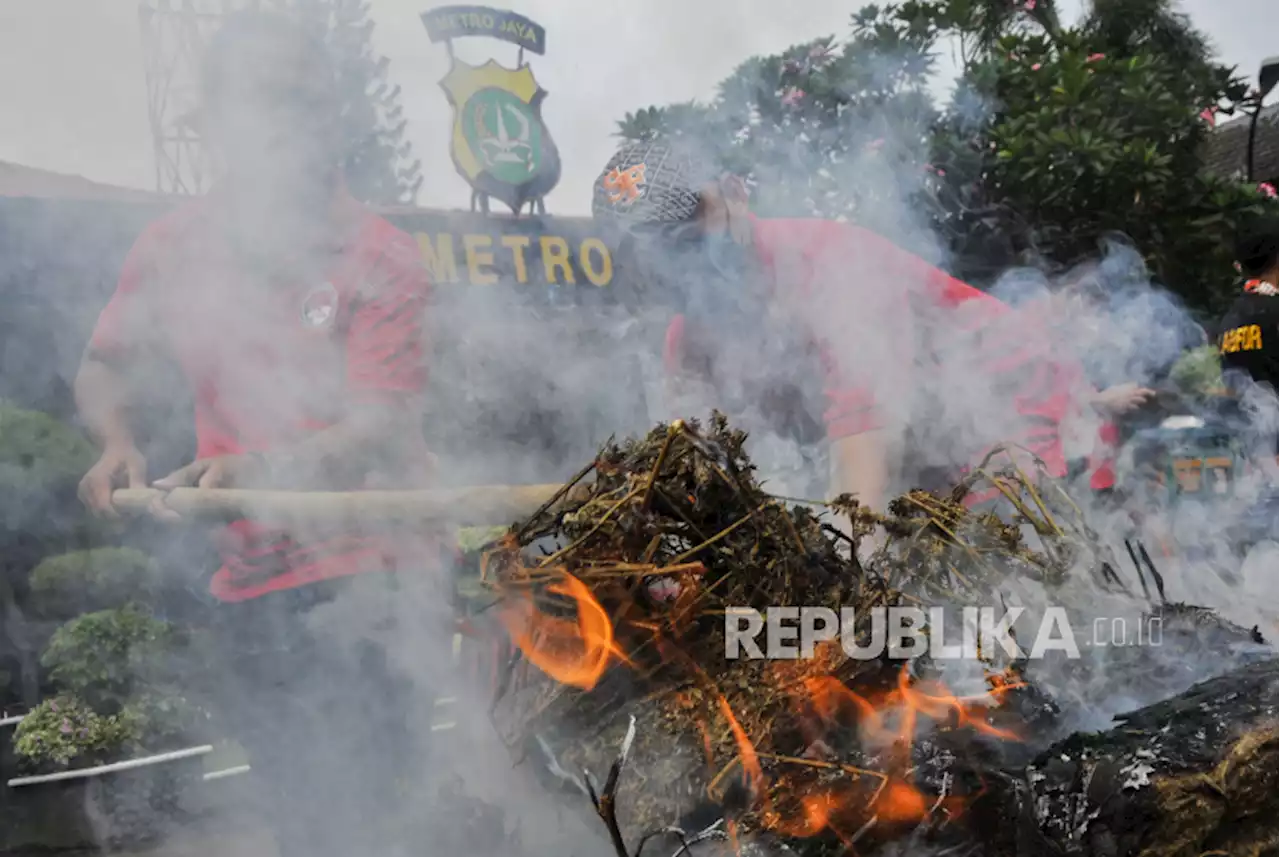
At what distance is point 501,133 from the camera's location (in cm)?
659

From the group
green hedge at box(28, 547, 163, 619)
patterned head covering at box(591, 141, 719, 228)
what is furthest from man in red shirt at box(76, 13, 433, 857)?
patterned head covering at box(591, 141, 719, 228)

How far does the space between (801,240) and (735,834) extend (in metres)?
4.06

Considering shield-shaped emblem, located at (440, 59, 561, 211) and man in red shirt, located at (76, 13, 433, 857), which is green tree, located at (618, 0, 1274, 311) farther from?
man in red shirt, located at (76, 13, 433, 857)

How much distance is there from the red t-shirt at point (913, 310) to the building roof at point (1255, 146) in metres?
9.22

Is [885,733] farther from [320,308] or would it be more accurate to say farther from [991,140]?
[991,140]

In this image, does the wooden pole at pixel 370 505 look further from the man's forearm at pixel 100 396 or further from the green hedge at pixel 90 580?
the green hedge at pixel 90 580

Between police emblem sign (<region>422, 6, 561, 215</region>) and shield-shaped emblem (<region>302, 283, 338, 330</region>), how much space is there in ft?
8.82

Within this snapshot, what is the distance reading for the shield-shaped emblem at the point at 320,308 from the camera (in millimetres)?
Answer: 4043

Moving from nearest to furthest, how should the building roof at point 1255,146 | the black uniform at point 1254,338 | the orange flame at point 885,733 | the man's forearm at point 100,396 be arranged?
the orange flame at point 885,733, the man's forearm at point 100,396, the black uniform at point 1254,338, the building roof at point 1255,146

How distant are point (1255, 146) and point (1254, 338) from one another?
8406 mm

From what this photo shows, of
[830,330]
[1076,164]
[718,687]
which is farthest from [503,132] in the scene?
[718,687]

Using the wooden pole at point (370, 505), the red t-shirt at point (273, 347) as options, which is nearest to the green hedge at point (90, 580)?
the red t-shirt at point (273, 347)

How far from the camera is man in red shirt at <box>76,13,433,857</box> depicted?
3.77 meters

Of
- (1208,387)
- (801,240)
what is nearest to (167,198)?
(801,240)
